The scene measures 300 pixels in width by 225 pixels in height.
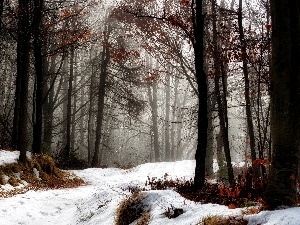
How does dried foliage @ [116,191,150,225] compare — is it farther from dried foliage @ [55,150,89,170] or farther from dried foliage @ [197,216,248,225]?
dried foliage @ [55,150,89,170]

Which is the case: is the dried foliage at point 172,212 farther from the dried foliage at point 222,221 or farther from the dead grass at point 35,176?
the dead grass at point 35,176

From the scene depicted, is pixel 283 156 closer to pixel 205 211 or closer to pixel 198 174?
pixel 205 211

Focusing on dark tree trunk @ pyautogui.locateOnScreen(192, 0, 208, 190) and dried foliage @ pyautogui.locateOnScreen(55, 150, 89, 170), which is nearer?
dark tree trunk @ pyautogui.locateOnScreen(192, 0, 208, 190)

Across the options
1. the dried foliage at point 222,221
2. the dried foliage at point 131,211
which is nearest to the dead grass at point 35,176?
the dried foliage at point 131,211

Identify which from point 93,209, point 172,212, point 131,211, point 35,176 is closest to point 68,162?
point 35,176

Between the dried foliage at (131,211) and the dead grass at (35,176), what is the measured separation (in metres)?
4.32

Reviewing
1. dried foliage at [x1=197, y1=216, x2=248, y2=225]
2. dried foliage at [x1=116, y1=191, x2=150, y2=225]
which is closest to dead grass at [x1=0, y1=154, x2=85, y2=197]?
dried foliage at [x1=116, y1=191, x2=150, y2=225]

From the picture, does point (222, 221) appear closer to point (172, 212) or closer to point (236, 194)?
point (172, 212)

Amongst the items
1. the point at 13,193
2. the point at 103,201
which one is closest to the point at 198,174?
the point at 103,201

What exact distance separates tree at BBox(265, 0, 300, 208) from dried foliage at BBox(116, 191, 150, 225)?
8.20ft

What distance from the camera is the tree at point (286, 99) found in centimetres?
421

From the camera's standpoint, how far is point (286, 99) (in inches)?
166

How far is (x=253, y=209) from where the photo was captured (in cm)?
450

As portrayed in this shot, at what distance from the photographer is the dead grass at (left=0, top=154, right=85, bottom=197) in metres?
10.8
